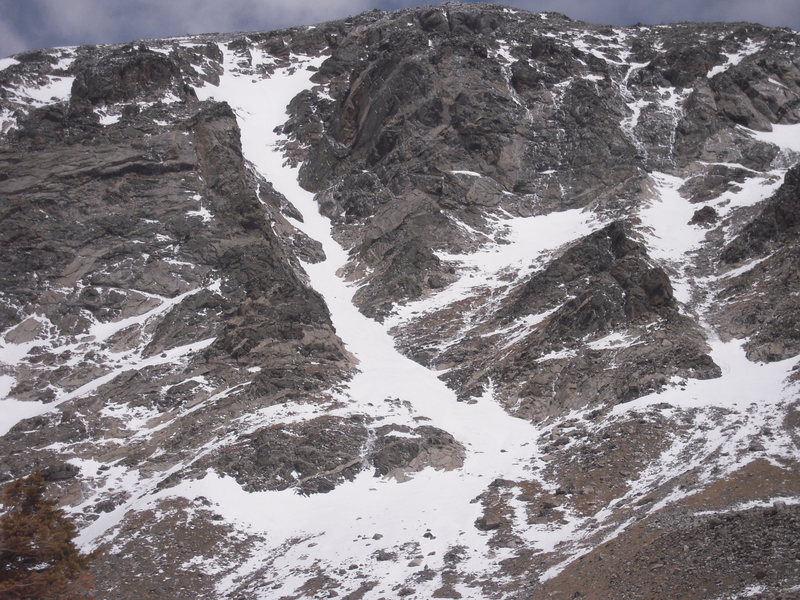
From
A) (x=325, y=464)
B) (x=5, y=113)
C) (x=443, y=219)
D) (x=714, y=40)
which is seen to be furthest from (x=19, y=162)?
(x=714, y=40)

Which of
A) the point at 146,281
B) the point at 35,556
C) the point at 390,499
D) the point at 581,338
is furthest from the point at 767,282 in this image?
the point at 35,556

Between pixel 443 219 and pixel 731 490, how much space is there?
42712 mm

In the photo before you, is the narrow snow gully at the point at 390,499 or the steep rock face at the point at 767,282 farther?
the steep rock face at the point at 767,282

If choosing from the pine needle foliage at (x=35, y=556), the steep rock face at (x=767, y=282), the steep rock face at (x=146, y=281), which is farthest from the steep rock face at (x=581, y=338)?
the pine needle foliage at (x=35, y=556)

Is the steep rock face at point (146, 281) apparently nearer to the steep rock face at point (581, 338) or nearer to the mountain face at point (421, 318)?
the mountain face at point (421, 318)

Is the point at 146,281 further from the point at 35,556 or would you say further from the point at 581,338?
the point at 35,556

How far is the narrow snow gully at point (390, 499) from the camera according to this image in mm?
25797

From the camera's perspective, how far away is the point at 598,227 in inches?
2344

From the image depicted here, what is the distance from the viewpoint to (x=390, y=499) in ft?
101

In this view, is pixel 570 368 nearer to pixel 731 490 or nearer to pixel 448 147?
pixel 731 490

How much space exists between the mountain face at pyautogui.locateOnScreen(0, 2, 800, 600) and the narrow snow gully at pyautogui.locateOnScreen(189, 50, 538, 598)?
0.54ft

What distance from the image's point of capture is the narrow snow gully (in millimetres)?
25797

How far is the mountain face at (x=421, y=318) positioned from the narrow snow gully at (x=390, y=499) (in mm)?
166

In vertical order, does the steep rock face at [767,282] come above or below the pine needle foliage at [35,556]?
above
